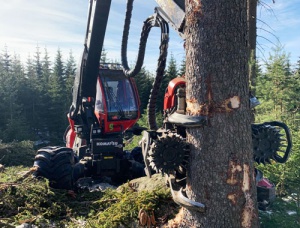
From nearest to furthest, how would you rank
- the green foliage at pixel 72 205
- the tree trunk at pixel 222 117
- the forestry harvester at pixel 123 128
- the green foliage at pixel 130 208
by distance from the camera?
the tree trunk at pixel 222 117 < the forestry harvester at pixel 123 128 < the green foliage at pixel 130 208 < the green foliage at pixel 72 205

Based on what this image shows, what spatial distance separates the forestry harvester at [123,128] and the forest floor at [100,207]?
0.32 meters

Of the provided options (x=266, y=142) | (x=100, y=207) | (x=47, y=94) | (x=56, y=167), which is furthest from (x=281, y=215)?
(x=47, y=94)

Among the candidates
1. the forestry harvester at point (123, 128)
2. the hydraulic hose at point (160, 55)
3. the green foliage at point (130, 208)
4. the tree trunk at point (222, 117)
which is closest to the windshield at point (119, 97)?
the forestry harvester at point (123, 128)

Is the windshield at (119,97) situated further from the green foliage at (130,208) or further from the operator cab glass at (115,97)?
the green foliage at (130,208)

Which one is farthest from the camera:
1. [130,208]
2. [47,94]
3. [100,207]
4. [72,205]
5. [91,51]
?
[47,94]

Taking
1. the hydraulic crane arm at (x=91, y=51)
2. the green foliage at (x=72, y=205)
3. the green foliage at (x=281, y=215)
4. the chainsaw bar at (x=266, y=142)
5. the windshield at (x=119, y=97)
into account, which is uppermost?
the hydraulic crane arm at (x=91, y=51)

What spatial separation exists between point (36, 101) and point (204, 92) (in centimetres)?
3115

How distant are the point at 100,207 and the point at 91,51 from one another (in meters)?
3.89

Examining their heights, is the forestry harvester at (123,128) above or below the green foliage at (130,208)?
above

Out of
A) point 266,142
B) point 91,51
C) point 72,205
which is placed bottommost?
point 72,205

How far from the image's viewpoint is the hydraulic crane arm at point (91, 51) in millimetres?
6633

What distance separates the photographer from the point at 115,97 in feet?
26.4

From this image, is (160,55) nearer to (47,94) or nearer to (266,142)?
(266,142)

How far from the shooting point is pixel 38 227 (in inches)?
150
